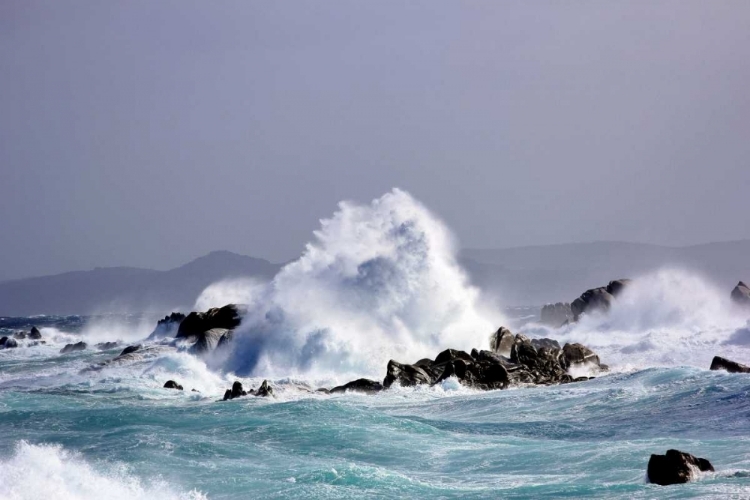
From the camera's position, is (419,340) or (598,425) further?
(419,340)

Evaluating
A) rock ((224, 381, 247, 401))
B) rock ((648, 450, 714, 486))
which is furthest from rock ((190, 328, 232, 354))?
rock ((648, 450, 714, 486))

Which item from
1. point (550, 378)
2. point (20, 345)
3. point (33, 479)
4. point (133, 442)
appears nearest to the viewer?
point (33, 479)

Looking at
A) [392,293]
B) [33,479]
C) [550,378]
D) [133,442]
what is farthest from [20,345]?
[33,479]

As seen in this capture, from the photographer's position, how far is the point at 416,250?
126 ft

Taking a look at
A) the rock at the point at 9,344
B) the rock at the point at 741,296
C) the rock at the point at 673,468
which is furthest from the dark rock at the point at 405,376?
the rock at the point at 9,344

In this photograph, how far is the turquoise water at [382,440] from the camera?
46.2ft

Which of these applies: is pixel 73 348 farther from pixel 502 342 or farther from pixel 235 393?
pixel 235 393

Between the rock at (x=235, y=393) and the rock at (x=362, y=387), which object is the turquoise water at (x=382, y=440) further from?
the rock at (x=362, y=387)

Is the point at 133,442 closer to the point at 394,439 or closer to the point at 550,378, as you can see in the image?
the point at 394,439

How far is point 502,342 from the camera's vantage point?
3459 centimetres

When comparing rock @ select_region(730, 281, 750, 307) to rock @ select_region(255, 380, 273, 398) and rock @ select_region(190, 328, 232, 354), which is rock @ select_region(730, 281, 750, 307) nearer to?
rock @ select_region(190, 328, 232, 354)

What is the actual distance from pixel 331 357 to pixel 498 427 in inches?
555

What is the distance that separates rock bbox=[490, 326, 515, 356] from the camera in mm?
34403

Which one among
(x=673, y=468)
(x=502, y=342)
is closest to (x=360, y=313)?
(x=502, y=342)
